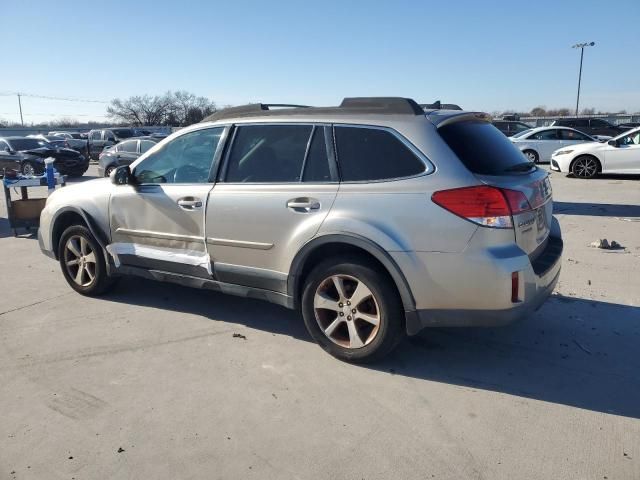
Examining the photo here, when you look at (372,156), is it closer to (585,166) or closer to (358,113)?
(358,113)

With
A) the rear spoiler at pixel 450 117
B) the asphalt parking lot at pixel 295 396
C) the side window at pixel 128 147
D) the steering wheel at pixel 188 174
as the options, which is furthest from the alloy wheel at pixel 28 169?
the rear spoiler at pixel 450 117

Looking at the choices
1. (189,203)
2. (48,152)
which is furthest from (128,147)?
(189,203)

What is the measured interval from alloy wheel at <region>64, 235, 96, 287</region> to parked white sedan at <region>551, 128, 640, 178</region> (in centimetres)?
1404

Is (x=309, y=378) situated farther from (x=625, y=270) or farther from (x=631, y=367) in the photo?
(x=625, y=270)

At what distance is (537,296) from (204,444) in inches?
88.8

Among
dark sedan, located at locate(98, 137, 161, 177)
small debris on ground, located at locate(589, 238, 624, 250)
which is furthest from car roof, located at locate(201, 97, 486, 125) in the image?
dark sedan, located at locate(98, 137, 161, 177)

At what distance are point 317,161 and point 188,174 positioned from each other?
131 cm

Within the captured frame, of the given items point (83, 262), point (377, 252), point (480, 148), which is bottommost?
point (83, 262)

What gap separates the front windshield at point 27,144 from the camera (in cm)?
1984

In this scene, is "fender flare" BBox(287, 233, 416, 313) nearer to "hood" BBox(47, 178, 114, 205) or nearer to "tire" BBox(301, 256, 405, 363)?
"tire" BBox(301, 256, 405, 363)

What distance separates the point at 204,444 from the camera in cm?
286

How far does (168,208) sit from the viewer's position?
14.6 feet

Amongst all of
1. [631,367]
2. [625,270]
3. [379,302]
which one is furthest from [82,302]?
[625,270]

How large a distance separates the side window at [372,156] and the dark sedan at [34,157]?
1842cm
